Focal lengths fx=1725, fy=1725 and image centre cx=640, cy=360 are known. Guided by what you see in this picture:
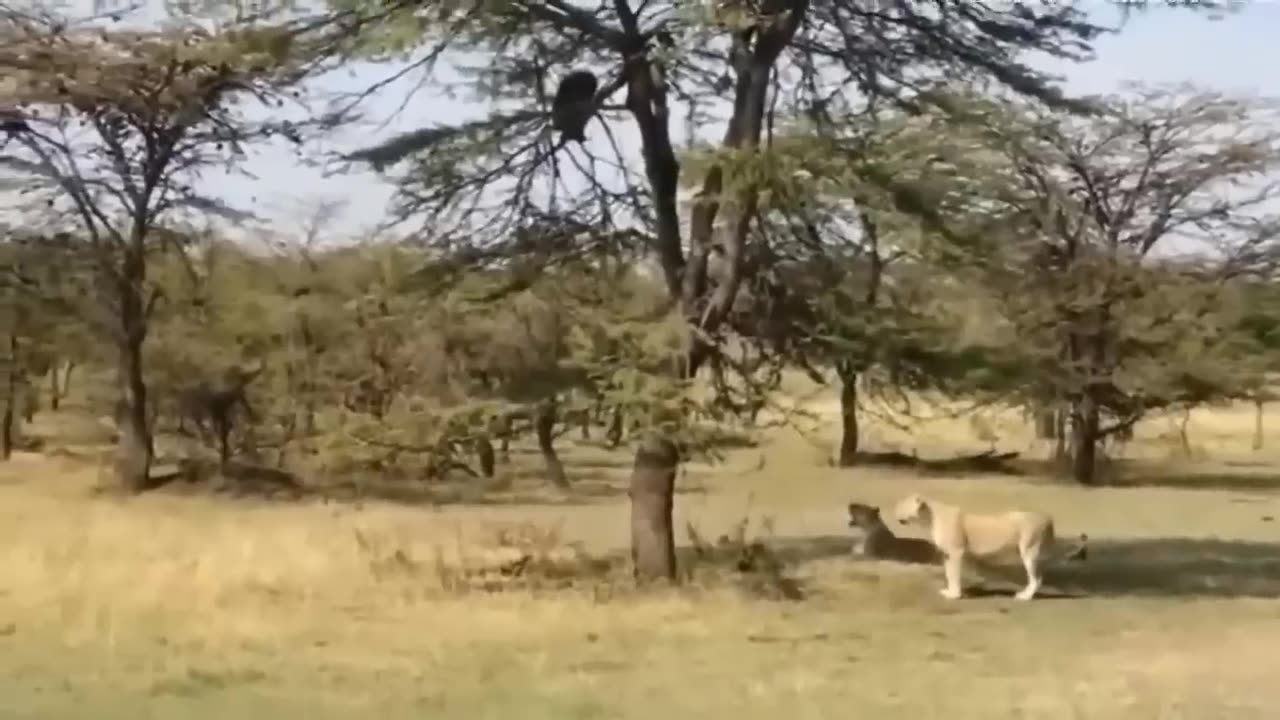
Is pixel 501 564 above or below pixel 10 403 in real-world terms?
below

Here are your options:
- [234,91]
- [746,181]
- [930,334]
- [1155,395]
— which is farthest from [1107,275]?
[746,181]

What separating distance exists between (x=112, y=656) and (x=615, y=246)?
5.87 meters

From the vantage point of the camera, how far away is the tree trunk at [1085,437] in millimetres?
31328

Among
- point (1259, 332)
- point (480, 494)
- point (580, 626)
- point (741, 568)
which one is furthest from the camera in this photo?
point (1259, 332)

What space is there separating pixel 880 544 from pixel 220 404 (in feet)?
48.8

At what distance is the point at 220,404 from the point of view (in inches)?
1104

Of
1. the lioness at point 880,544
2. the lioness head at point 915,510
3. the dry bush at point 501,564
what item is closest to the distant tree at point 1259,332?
the lioness at point 880,544

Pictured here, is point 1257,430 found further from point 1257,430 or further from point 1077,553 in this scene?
point 1077,553

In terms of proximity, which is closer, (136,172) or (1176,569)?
(1176,569)

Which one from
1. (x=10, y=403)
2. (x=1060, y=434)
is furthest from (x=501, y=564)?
(x=1060, y=434)

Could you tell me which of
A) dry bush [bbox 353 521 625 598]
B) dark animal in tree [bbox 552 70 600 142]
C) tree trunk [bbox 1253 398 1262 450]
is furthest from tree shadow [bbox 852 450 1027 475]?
dark animal in tree [bbox 552 70 600 142]

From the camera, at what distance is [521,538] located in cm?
1700

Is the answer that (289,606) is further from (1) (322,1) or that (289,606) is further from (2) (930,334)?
(2) (930,334)

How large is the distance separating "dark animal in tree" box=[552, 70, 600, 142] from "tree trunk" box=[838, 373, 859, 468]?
9.65 feet
